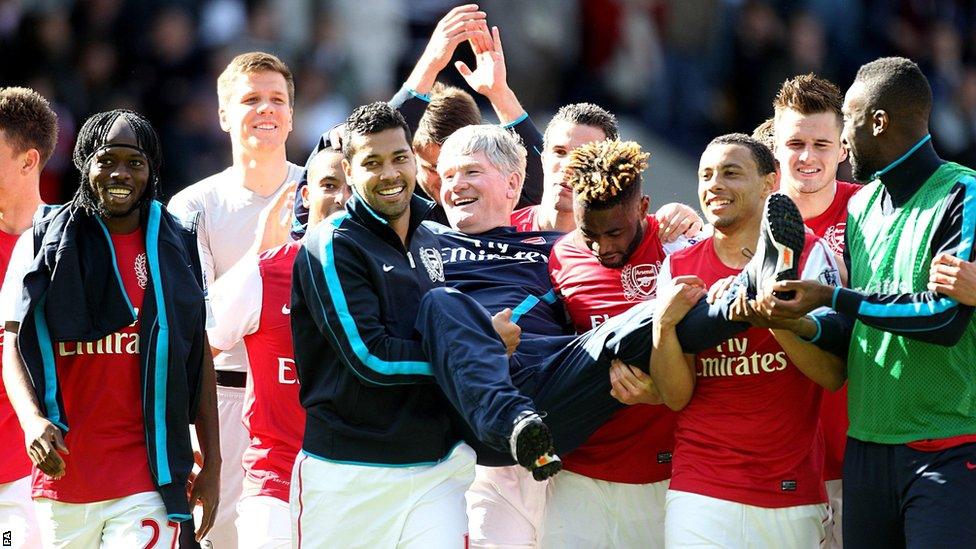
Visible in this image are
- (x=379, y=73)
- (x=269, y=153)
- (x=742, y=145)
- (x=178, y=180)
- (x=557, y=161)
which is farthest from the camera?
(x=379, y=73)

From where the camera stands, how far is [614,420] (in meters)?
5.46

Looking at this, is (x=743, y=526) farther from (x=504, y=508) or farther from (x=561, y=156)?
(x=561, y=156)

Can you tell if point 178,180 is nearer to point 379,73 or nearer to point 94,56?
point 94,56

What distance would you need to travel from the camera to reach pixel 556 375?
5.27 meters

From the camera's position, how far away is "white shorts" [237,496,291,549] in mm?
5516

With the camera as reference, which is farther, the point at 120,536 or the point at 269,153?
the point at 269,153

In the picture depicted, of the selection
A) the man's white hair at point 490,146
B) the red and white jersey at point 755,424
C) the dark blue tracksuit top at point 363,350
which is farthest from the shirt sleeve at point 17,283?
the red and white jersey at point 755,424

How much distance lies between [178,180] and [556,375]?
206 inches

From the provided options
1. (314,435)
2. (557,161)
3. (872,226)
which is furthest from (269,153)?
(872,226)

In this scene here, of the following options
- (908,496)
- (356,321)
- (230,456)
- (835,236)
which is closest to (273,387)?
(230,456)

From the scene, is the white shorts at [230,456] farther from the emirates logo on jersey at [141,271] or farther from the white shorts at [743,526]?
the white shorts at [743,526]

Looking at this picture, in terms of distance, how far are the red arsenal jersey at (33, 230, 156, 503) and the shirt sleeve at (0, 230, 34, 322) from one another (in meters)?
0.17

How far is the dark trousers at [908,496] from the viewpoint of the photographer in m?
4.55

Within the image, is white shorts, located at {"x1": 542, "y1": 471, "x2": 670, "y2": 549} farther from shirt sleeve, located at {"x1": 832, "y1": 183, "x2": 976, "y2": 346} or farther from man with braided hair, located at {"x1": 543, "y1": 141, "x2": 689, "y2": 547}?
shirt sleeve, located at {"x1": 832, "y1": 183, "x2": 976, "y2": 346}
